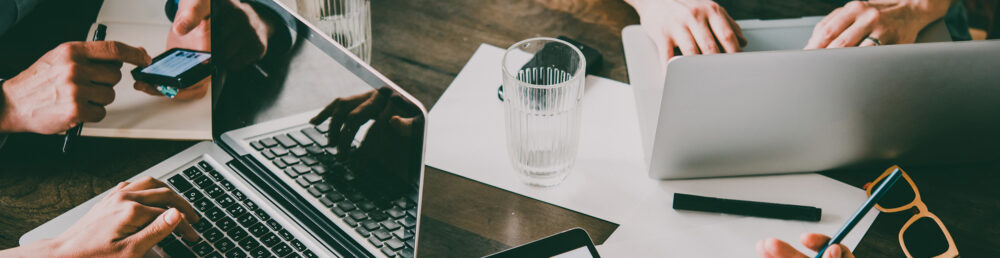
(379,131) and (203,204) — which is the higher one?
(379,131)

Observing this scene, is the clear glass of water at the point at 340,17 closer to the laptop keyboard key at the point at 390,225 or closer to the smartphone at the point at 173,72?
the smartphone at the point at 173,72

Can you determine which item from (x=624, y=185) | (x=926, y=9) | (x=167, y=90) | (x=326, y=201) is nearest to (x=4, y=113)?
(x=167, y=90)

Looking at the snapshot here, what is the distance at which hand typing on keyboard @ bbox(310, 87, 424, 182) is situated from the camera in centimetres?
60

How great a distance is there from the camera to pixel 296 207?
0.79 metres

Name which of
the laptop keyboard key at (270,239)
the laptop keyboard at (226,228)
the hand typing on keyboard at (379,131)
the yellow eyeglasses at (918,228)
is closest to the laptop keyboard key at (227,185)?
the laptop keyboard at (226,228)

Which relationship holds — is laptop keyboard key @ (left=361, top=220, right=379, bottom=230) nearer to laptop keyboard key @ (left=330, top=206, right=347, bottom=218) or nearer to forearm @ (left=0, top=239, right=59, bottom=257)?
laptop keyboard key @ (left=330, top=206, right=347, bottom=218)

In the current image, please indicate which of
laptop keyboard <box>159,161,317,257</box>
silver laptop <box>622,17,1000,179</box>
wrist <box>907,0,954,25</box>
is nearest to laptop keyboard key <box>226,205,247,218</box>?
laptop keyboard <box>159,161,317,257</box>

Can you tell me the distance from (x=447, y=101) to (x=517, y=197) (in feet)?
0.71

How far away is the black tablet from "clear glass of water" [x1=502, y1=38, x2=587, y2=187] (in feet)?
0.41

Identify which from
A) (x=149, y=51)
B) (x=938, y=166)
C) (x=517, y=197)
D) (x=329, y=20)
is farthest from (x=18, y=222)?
(x=938, y=166)

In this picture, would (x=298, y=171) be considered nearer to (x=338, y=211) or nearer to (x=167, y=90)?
(x=338, y=211)

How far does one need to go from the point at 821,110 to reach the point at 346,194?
56 cm

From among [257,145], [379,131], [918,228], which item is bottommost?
[918,228]

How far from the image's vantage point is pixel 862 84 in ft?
2.33
